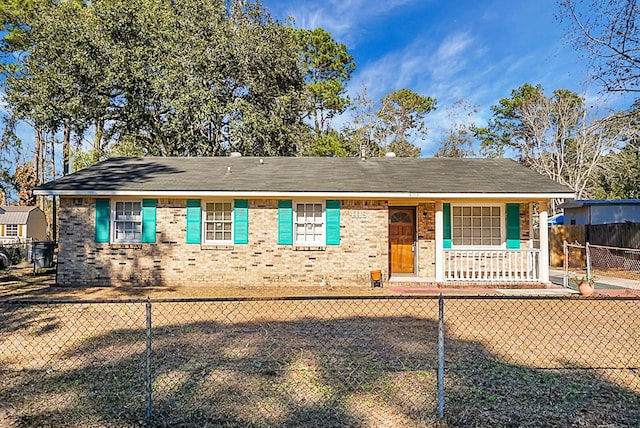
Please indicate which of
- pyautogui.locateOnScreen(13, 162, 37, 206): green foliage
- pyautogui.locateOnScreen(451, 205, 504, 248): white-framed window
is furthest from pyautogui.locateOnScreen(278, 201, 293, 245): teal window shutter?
pyautogui.locateOnScreen(13, 162, 37, 206): green foliage

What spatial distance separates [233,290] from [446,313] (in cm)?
584

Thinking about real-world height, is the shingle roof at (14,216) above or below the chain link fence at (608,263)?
above

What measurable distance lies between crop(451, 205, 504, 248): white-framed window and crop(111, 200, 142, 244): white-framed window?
9417mm

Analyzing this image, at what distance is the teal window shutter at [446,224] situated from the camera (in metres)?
12.7

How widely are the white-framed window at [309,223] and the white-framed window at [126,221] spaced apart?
4590mm

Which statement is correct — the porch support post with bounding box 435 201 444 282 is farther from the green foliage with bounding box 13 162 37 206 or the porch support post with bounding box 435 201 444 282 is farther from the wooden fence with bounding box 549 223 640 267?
the green foliage with bounding box 13 162 37 206

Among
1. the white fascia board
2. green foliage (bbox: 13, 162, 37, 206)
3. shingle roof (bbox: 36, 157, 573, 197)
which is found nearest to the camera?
the white fascia board

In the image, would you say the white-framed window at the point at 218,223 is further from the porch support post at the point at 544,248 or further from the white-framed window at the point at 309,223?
the porch support post at the point at 544,248

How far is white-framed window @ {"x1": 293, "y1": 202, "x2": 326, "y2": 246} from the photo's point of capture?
1225 cm

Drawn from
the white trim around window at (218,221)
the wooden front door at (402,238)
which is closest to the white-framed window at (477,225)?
the wooden front door at (402,238)

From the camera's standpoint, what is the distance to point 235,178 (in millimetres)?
13031

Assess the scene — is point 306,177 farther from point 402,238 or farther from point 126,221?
point 126,221

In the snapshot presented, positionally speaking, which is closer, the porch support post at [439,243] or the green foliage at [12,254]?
the porch support post at [439,243]

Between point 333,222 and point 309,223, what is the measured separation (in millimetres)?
734
